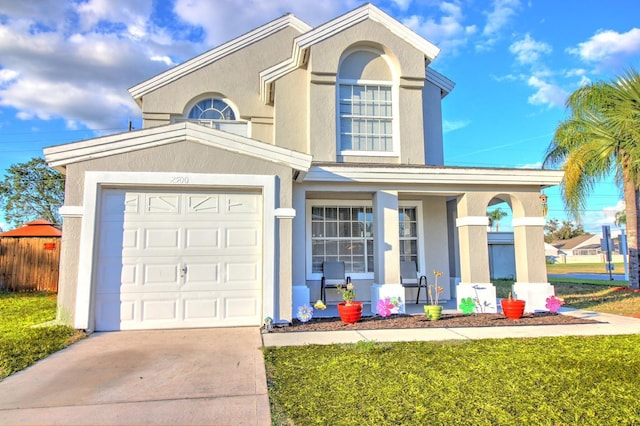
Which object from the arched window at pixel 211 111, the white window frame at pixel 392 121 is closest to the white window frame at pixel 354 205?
the white window frame at pixel 392 121

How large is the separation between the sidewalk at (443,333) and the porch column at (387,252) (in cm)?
136

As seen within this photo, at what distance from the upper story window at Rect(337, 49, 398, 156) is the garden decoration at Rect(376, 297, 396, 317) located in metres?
4.14

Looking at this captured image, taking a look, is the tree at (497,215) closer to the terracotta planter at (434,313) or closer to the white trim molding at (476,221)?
the white trim molding at (476,221)

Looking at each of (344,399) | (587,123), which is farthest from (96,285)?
(587,123)

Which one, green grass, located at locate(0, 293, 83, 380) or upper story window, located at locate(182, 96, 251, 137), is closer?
green grass, located at locate(0, 293, 83, 380)

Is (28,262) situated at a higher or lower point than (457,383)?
higher

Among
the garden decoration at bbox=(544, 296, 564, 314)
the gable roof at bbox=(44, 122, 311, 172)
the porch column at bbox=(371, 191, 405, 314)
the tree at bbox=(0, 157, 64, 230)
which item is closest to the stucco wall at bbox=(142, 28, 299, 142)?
the gable roof at bbox=(44, 122, 311, 172)

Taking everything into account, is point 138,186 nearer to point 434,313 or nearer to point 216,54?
point 216,54

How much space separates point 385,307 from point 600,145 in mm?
9381

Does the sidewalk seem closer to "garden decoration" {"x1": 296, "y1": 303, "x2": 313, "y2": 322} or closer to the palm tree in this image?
"garden decoration" {"x1": 296, "y1": 303, "x2": 313, "y2": 322}

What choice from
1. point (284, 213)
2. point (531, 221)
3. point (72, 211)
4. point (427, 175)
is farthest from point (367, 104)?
point (72, 211)

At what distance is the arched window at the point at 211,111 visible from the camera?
491 inches

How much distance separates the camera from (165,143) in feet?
25.8

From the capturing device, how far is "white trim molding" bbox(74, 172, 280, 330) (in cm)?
743
